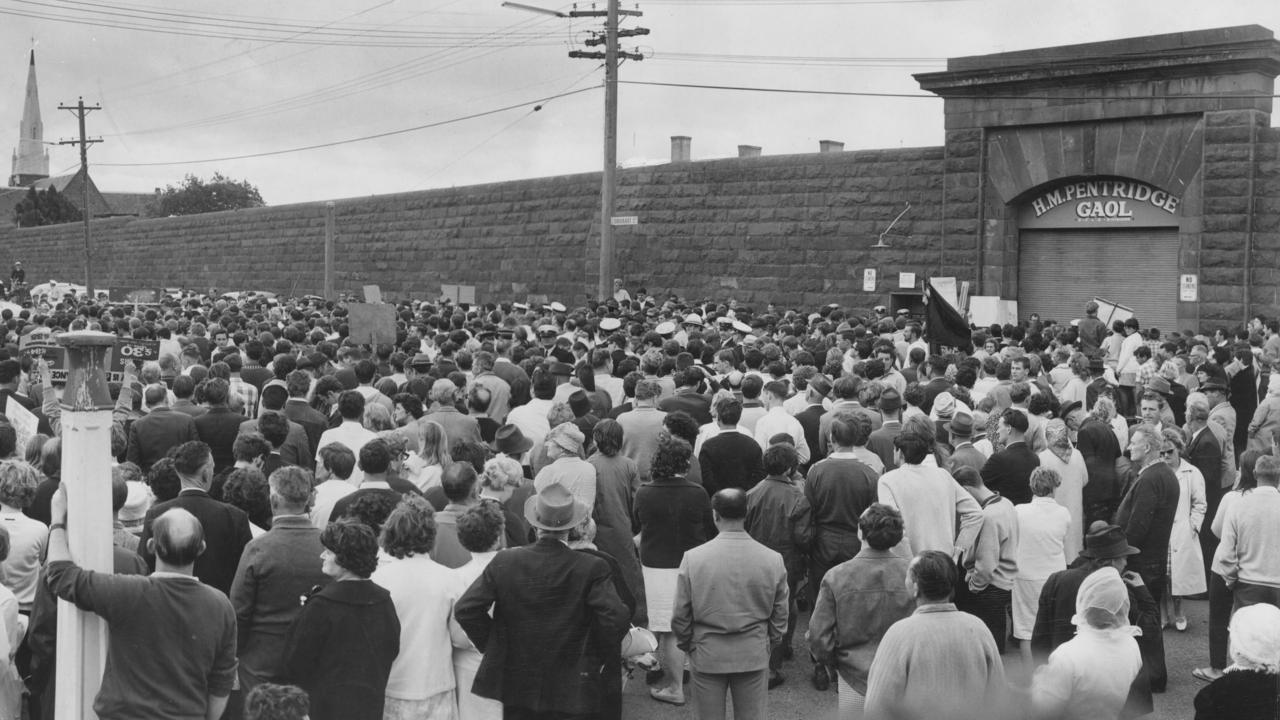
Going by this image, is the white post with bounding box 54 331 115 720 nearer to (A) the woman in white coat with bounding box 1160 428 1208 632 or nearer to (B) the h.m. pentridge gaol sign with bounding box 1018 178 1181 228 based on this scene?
(A) the woman in white coat with bounding box 1160 428 1208 632

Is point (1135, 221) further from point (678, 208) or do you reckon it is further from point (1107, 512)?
point (1107, 512)

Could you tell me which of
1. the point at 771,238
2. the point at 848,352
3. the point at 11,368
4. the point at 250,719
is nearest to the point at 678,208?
the point at 771,238

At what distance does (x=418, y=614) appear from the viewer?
5.23 metres

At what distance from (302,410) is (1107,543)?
5655 mm

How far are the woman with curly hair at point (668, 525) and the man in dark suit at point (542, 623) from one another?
6.25 feet

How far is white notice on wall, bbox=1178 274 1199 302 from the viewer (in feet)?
59.0

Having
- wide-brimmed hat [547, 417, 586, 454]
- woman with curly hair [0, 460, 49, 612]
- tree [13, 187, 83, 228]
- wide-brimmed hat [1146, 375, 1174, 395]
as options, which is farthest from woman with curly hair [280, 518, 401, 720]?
tree [13, 187, 83, 228]

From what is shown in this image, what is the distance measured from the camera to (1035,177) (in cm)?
1984

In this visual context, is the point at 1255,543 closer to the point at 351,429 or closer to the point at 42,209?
the point at 351,429

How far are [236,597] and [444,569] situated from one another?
896 mm

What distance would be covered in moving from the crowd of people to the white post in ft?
0.28

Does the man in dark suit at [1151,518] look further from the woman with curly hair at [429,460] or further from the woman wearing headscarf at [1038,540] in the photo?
the woman with curly hair at [429,460]

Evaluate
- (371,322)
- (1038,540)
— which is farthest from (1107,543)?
(371,322)

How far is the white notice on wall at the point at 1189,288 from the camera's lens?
1798cm
